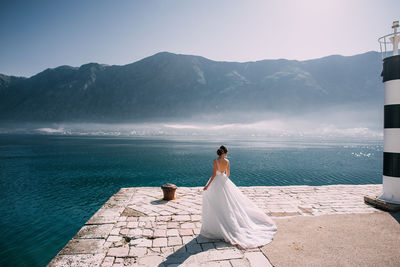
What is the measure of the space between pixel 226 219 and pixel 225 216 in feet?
0.23

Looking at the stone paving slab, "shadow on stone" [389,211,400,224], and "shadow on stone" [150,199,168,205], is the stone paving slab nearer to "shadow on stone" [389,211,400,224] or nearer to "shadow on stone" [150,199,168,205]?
"shadow on stone" [150,199,168,205]

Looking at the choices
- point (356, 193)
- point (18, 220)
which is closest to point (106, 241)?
point (356, 193)

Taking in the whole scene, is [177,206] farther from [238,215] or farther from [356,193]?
[356,193]

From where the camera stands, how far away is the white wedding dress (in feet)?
15.4

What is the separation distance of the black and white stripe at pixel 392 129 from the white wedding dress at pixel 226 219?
4.77m

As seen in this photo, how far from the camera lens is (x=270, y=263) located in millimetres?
3898

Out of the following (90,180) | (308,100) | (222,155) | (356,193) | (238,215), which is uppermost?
(308,100)

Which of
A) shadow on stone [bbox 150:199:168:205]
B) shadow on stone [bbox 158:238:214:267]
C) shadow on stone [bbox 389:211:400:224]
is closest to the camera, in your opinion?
shadow on stone [bbox 158:238:214:267]

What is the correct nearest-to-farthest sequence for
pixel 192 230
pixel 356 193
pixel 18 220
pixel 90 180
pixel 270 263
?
pixel 270 263, pixel 192 230, pixel 356 193, pixel 18 220, pixel 90 180

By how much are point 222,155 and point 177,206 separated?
3.32 m

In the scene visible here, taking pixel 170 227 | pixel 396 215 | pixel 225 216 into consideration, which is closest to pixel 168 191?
pixel 170 227

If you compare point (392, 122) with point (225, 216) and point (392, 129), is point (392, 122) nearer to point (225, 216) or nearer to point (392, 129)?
point (392, 129)

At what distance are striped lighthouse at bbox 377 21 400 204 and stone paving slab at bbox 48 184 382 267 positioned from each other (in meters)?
0.92

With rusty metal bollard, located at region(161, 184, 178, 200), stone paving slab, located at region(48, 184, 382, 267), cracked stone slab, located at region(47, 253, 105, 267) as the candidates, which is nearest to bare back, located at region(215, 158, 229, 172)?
stone paving slab, located at region(48, 184, 382, 267)
